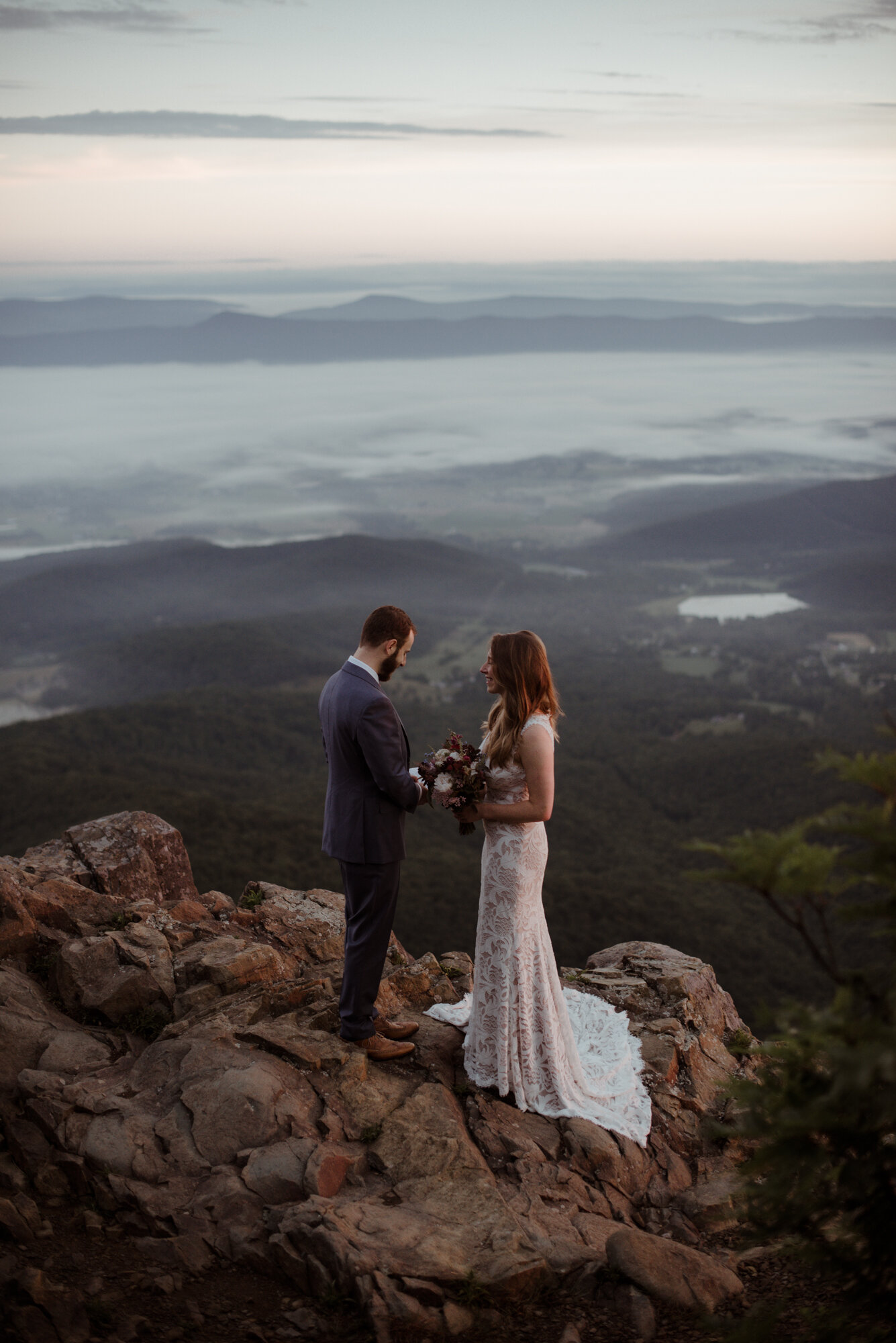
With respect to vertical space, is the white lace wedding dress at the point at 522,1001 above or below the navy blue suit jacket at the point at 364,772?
below

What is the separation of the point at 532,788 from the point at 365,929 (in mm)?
1812

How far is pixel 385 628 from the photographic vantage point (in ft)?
23.5

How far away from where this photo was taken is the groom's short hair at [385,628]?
7164mm

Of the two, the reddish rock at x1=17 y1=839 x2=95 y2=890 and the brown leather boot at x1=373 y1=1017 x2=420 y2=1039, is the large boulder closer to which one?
the reddish rock at x1=17 y1=839 x2=95 y2=890

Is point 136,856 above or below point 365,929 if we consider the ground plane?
below

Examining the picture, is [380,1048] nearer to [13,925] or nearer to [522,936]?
[522,936]

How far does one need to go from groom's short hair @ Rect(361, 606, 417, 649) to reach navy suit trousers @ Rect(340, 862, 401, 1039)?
5.80 feet

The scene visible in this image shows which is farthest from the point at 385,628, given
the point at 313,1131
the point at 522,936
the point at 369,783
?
the point at 313,1131

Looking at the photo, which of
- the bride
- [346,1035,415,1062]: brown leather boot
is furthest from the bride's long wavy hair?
[346,1035,415,1062]: brown leather boot

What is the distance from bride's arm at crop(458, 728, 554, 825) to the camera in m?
7.20

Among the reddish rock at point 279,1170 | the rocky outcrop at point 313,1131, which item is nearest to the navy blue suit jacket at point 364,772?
the rocky outcrop at point 313,1131

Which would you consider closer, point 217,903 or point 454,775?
point 454,775

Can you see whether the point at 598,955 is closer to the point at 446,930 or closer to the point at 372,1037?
the point at 372,1037

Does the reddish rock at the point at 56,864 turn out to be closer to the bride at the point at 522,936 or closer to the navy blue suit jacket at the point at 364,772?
the navy blue suit jacket at the point at 364,772
